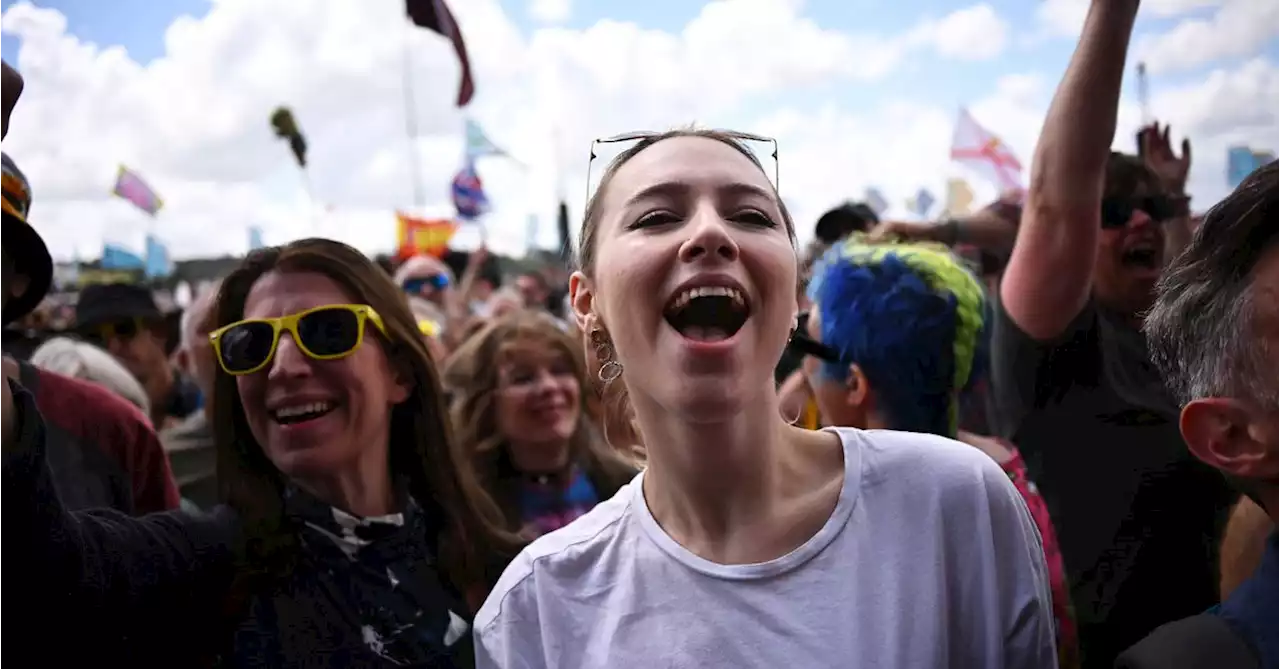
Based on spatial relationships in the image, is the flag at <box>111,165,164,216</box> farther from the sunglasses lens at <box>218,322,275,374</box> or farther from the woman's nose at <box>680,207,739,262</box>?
the woman's nose at <box>680,207,739,262</box>

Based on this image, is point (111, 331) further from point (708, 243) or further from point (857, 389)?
point (708, 243)

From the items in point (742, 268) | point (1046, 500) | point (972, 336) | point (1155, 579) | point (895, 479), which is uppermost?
point (742, 268)

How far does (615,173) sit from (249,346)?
2.92ft

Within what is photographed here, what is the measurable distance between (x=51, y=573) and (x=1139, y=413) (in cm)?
208

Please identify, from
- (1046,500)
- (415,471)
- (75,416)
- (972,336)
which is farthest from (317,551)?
(1046,500)

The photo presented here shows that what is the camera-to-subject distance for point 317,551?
1.77 metres

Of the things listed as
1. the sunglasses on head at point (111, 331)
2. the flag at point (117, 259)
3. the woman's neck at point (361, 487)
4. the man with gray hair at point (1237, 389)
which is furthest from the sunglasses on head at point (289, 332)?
the flag at point (117, 259)

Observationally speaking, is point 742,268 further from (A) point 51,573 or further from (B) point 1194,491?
(B) point 1194,491

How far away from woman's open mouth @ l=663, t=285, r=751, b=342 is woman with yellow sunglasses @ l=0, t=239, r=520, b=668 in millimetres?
849

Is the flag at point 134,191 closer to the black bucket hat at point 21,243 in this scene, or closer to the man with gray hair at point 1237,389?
the black bucket hat at point 21,243

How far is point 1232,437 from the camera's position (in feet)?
3.78

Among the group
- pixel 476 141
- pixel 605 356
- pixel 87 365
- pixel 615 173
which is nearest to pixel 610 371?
pixel 605 356

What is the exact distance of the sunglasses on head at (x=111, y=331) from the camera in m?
4.50

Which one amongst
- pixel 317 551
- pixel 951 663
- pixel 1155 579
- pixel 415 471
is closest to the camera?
pixel 951 663
